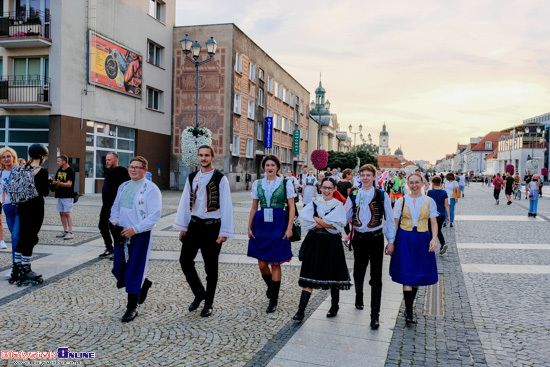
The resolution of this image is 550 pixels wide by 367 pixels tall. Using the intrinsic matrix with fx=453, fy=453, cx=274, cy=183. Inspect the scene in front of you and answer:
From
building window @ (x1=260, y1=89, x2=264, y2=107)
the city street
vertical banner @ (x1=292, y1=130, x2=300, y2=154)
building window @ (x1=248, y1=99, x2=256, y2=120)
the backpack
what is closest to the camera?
the city street

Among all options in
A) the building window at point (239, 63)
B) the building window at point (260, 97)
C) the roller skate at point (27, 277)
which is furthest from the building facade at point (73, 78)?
the roller skate at point (27, 277)

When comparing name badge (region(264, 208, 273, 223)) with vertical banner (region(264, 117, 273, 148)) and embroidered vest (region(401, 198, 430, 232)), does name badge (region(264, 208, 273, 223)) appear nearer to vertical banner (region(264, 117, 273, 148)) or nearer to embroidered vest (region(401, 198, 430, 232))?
embroidered vest (region(401, 198, 430, 232))

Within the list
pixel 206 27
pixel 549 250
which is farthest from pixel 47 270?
pixel 206 27

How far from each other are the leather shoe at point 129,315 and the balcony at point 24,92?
18.6m

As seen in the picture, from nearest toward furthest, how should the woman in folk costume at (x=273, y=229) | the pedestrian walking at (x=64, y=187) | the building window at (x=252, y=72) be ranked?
the woman in folk costume at (x=273, y=229)
the pedestrian walking at (x=64, y=187)
the building window at (x=252, y=72)

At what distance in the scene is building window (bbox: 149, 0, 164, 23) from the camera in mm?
28764

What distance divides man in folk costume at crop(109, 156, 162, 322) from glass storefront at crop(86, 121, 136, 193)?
19.6 m

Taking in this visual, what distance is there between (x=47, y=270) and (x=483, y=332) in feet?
20.0

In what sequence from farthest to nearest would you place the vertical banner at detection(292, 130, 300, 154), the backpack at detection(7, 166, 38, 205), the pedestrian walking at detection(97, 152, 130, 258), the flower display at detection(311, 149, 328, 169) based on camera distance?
the vertical banner at detection(292, 130, 300, 154), the flower display at detection(311, 149, 328, 169), the pedestrian walking at detection(97, 152, 130, 258), the backpack at detection(7, 166, 38, 205)

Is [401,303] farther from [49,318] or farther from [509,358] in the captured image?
[49,318]

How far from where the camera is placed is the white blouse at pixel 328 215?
4938 mm

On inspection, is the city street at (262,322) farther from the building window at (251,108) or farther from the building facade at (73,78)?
the building window at (251,108)

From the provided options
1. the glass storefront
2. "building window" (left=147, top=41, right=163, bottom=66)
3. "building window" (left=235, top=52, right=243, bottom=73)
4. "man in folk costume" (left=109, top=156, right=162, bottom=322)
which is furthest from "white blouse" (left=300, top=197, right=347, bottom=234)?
"building window" (left=235, top=52, right=243, bottom=73)

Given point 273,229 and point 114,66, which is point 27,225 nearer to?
point 273,229
